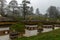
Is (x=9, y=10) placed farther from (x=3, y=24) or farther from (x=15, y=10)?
(x=3, y=24)

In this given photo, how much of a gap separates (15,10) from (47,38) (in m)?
34.1

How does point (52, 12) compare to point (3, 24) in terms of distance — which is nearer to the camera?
point (3, 24)

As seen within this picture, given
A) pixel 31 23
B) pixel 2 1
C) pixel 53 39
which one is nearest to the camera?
pixel 53 39

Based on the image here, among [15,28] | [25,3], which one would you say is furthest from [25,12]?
[15,28]

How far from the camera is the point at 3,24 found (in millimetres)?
20703

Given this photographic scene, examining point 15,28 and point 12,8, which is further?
point 12,8

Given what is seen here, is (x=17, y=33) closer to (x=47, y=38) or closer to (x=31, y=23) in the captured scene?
(x=47, y=38)

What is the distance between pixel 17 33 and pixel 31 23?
13.2 meters

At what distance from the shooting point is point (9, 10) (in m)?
41.7

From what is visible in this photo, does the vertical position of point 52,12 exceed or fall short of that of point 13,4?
it falls short

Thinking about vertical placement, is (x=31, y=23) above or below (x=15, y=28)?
below

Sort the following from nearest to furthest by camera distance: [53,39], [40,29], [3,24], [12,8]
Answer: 1. [53,39]
2. [40,29]
3. [3,24]
4. [12,8]

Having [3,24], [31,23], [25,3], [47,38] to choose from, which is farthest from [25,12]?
[47,38]

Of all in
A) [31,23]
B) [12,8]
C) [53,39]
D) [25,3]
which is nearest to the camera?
[53,39]
